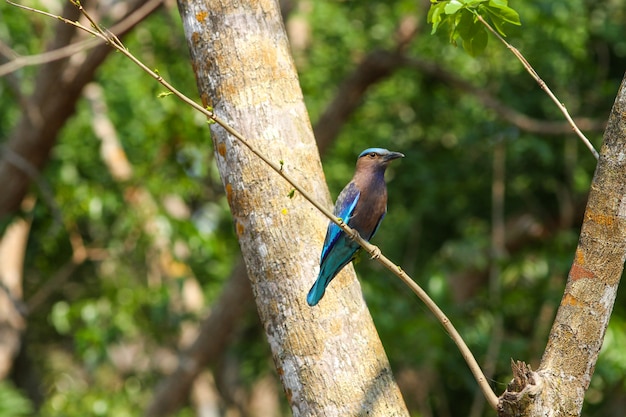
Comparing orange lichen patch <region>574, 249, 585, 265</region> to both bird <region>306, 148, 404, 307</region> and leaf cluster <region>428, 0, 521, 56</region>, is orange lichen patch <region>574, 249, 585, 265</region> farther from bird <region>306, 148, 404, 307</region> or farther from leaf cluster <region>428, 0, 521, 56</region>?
bird <region>306, 148, 404, 307</region>

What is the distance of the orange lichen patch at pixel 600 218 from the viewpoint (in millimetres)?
2453

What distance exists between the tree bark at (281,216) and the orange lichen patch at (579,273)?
2.15ft

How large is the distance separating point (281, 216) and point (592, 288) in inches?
38.3

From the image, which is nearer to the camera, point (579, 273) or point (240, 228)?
point (579, 273)

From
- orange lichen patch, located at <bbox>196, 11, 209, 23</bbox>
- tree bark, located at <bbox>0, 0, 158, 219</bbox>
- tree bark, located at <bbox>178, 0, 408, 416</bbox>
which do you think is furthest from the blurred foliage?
orange lichen patch, located at <bbox>196, 11, 209, 23</bbox>

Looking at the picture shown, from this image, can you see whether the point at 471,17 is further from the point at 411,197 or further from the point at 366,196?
the point at 411,197

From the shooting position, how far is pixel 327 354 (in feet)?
8.84

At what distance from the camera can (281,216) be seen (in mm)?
2805

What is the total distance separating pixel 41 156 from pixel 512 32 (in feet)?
13.1

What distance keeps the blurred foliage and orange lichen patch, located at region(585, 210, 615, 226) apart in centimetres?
401

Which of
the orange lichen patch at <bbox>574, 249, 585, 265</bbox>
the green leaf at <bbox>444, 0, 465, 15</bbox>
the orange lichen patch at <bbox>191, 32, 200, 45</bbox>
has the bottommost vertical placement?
the orange lichen patch at <bbox>574, 249, 585, 265</bbox>

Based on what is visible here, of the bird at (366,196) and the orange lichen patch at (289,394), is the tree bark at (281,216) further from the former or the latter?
the bird at (366,196)

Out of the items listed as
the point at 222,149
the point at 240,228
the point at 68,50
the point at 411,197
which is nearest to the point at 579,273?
the point at 240,228

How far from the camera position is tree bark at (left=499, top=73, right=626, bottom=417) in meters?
2.45
